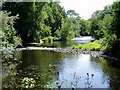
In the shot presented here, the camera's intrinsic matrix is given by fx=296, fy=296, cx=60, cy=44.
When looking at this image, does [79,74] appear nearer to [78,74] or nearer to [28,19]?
[78,74]

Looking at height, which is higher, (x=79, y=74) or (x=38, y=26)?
(x=38, y=26)

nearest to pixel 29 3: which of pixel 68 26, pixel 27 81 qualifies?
pixel 68 26

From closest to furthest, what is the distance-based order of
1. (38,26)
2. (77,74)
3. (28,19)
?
1. (77,74)
2. (28,19)
3. (38,26)

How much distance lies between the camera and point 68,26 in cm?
8206

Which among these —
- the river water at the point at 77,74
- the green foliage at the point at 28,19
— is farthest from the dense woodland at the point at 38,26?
the river water at the point at 77,74

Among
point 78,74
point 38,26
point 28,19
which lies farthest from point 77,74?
point 38,26

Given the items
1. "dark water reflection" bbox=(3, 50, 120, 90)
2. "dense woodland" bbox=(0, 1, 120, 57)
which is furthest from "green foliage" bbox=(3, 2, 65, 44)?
"dark water reflection" bbox=(3, 50, 120, 90)

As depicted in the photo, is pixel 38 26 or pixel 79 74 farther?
pixel 38 26

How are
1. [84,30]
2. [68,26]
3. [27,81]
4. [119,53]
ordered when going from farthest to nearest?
[84,30], [68,26], [119,53], [27,81]

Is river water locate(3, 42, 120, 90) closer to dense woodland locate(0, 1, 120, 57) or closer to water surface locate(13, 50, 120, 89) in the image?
water surface locate(13, 50, 120, 89)

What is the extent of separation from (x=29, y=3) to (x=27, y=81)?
41.6m

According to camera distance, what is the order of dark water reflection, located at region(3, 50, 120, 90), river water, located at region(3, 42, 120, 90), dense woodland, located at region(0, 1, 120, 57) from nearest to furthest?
1. river water, located at region(3, 42, 120, 90)
2. dark water reflection, located at region(3, 50, 120, 90)
3. dense woodland, located at region(0, 1, 120, 57)

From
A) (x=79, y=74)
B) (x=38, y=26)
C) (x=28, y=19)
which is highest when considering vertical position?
(x=28, y=19)

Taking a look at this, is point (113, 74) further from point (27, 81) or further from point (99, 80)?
point (27, 81)
